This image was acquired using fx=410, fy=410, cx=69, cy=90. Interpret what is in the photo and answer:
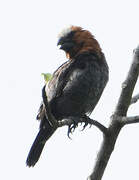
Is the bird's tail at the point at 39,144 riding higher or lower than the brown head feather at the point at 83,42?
lower

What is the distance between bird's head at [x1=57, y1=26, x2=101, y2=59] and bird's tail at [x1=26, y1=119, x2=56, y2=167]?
1.15 m

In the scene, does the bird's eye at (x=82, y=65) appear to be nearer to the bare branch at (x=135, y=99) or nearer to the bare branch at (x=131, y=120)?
the bare branch at (x=135, y=99)

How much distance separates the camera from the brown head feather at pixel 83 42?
232 inches

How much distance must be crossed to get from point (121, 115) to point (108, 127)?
6.1 inches

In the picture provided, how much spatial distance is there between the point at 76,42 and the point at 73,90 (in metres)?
0.91

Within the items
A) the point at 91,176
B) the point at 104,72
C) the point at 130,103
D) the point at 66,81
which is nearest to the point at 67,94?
the point at 66,81

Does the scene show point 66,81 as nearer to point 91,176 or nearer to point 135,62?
point 135,62

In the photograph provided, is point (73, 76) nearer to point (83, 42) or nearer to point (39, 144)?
point (83, 42)

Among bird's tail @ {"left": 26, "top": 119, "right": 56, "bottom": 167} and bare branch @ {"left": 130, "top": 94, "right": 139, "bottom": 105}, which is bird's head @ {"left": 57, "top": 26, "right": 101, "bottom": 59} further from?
bare branch @ {"left": 130, "top": 94, "right": 139, "bottom": 105}

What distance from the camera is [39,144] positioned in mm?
5578

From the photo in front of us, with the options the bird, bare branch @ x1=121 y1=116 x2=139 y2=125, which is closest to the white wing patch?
the bird

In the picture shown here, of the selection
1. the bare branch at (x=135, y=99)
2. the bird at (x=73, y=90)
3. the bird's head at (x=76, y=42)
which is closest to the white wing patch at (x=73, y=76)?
the bird at (x=73, y=90)

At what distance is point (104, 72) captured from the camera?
5.56 meters

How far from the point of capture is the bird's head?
233 inches
